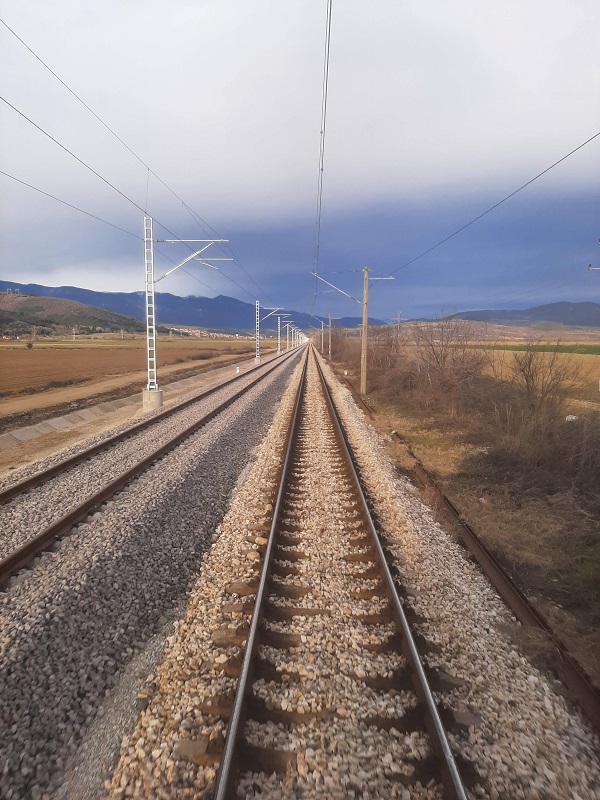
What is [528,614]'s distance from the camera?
5445 mm

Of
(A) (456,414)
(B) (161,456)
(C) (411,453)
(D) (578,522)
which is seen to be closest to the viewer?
(D) (578,522)

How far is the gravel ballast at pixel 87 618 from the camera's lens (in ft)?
12.0

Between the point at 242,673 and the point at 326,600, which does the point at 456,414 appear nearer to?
the point at 326,600

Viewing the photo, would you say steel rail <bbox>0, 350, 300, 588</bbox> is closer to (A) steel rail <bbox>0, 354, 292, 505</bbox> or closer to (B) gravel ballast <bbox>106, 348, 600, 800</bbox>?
A: (A) steel rail <bbox>0, 354, 292, 505</bbox>

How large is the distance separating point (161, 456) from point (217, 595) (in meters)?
6.82

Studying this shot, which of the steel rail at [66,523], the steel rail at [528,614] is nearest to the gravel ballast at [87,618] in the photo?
the steel rail at [66,523]

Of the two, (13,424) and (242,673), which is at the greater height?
(242,673)

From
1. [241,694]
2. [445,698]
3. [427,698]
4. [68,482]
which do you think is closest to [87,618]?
[241,694]

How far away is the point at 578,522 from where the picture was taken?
8422mm

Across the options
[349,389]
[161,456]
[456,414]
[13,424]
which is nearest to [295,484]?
[161,456]

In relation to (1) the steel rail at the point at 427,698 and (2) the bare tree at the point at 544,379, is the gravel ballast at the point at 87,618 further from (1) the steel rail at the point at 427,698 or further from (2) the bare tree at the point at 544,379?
(2) the bare tree at the point at 544,379

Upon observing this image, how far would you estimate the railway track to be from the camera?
3320mm

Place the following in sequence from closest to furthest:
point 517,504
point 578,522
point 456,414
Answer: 1. point 578,522
2. point 517,504
3. point 456,414

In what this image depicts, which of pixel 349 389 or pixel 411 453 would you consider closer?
pixel 411 453
